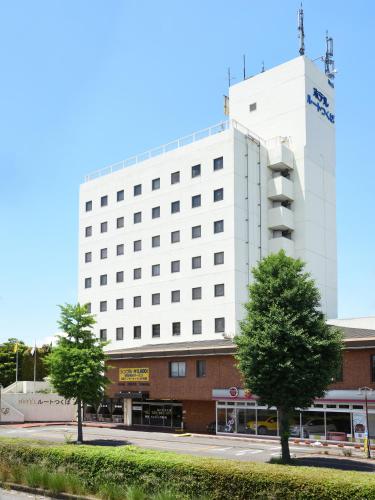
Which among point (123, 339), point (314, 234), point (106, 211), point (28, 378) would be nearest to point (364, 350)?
point (314, 234)

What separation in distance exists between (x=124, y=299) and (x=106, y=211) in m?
10.7

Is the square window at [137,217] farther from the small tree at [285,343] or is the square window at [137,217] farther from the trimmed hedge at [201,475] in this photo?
the trimmed hedge at [201,475]

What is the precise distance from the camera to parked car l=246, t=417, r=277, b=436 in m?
44.6

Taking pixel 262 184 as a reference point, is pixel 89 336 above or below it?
below

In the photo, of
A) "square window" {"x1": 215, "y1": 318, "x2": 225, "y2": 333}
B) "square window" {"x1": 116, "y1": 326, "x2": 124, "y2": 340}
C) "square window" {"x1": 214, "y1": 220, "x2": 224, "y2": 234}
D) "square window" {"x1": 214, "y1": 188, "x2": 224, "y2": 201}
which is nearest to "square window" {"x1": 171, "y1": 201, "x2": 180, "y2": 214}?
"square window" {"x1": 214, "y1": 188, "x2": 224, "y2": 201}

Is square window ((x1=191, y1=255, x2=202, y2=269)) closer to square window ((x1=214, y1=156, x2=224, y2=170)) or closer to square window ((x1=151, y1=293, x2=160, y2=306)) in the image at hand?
square window ((x1=151, y1=293, x2=160, y2=306))

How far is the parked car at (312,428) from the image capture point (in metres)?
41.3

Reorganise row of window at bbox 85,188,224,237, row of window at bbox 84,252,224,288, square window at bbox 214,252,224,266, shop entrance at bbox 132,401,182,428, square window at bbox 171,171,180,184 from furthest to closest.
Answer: square window at bbox 171,171,180,184
row of window at bbox 85,188,224,237
row of window at bbox 84,252,224,288
square window at bbox 214,252,224,266
shop entrance at bbox 132,401,182,428

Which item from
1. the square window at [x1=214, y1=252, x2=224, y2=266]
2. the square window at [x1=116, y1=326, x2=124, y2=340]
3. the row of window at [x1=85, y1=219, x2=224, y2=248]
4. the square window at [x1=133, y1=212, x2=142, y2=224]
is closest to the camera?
the square window at [x1=214, y1=252, x2=224, y2=266]

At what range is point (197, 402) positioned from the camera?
51.1m

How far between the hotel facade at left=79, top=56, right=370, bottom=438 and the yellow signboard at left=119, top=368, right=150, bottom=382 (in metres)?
0.16

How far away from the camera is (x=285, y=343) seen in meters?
31.2

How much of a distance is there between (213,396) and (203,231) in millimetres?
17465

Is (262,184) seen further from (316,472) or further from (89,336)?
(316,472)
